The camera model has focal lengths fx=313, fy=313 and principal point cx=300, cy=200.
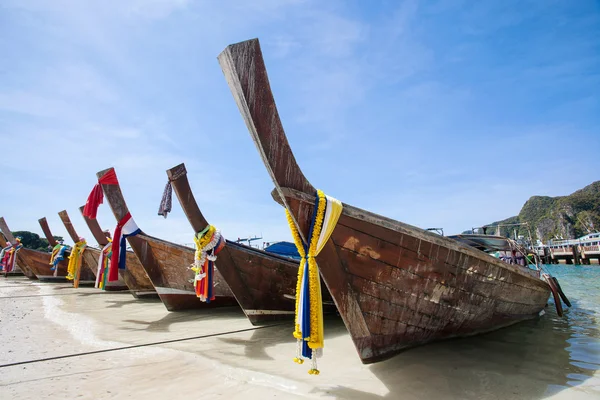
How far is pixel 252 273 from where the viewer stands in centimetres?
641

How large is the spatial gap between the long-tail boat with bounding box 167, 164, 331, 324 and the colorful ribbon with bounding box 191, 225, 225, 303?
0.17 meters

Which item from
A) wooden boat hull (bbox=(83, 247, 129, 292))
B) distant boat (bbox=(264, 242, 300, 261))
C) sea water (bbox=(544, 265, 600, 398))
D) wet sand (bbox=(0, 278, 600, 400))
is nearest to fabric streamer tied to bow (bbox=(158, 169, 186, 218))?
wet sand (bbox=(0, 278, 600, 400))

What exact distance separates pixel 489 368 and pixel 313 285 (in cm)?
263

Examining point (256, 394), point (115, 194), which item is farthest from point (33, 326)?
point (256, 394)

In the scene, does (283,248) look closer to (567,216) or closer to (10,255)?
(10,255)

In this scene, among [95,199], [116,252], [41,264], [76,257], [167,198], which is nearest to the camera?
[167,198]

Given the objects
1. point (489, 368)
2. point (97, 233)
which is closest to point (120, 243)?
point (97, 233)

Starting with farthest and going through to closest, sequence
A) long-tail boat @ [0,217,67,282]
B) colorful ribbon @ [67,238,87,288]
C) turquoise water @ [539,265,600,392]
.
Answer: long-tail boat @ [0,217,67,282] < colorful ribbon @ [67,238,87,288] < turquoise water @ [539,265,600,392]

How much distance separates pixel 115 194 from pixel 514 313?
861cm

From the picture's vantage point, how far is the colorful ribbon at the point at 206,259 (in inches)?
233

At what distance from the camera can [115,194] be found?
7.30 metres

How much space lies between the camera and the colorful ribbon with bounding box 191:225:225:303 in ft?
19.4

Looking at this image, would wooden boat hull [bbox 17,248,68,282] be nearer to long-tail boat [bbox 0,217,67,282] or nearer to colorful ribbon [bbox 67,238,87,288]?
long-tail boat [bbox 0,217,67,282]

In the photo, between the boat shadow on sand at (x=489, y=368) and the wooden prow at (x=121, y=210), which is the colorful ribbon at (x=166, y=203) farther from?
the boat shadow on sand at (x=489, y=368)
